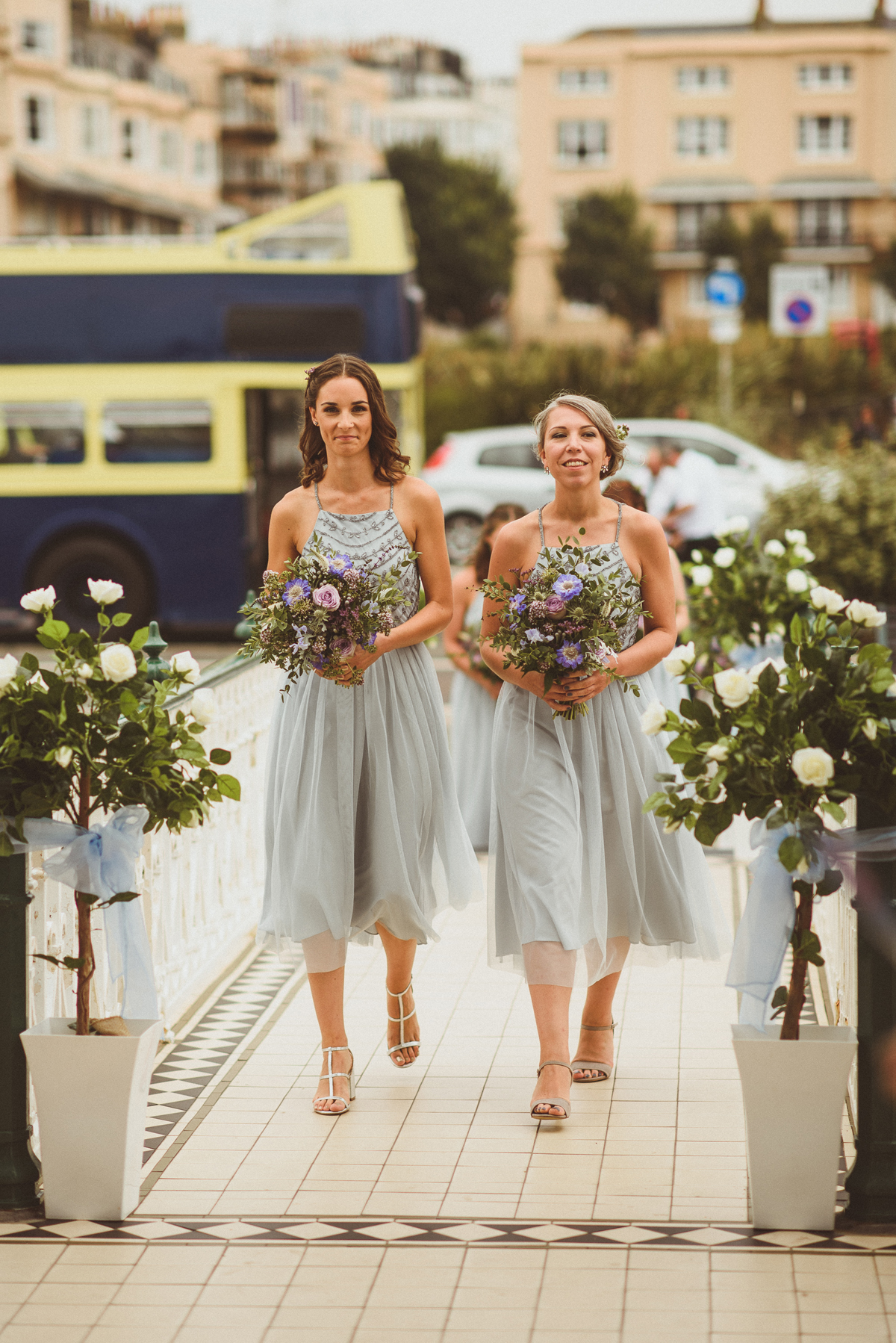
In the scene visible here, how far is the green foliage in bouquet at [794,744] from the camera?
3875 millimetres

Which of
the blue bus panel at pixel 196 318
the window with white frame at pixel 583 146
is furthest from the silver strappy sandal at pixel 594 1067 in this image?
the window with white frame at pixel 583 146

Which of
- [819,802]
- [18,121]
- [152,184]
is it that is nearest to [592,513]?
[819,802]

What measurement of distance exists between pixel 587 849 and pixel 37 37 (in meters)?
52.6

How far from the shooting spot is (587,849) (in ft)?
15.9

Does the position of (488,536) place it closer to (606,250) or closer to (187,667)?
(187,667)

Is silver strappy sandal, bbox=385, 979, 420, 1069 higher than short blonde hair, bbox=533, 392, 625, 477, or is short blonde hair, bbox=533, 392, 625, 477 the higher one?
short blonde hair, bbox=533, 392, 625, 477

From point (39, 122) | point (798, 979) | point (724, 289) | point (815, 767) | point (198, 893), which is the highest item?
point (39, 122)

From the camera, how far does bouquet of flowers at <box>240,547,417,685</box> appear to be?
4594mm

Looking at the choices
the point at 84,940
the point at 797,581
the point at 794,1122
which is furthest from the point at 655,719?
the point at 797,581

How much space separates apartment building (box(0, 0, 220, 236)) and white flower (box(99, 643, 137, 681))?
4563 cm

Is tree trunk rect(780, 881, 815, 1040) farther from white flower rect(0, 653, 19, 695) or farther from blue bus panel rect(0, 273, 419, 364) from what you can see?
blue bus panel rect(0, 273, 419, 364)

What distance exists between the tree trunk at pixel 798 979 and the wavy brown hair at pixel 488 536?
10.5ft

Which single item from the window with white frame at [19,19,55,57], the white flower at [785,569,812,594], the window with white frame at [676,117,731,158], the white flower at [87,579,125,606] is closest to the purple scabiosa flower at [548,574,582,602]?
the white flower at [87,579,125,606]

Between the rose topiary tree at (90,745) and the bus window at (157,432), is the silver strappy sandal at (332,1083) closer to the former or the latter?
the rose topiary tree at (90,745)
